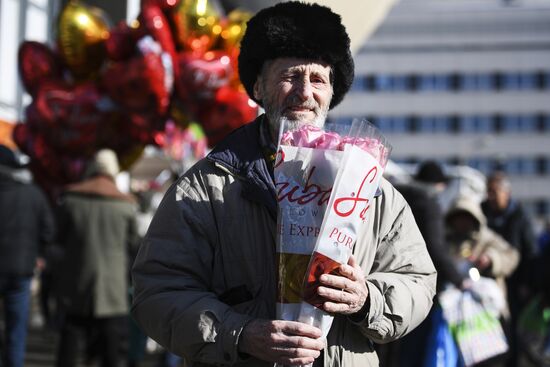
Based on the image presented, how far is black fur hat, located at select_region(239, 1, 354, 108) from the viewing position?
2881 millimetres

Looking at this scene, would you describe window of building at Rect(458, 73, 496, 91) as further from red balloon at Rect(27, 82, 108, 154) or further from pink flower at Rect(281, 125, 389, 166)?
pink flower at Rect(281, 125, 389, 166)

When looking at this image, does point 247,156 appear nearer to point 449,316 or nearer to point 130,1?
point 449,316

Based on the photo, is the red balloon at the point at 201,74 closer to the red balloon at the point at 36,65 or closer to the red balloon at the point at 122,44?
the red balloon at the point at 122,44

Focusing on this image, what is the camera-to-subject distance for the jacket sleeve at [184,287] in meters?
2.64

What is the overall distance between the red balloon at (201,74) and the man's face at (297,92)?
592cm

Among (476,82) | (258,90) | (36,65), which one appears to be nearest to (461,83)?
(476,82)

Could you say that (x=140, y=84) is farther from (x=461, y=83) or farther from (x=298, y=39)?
(x=461, y=83)

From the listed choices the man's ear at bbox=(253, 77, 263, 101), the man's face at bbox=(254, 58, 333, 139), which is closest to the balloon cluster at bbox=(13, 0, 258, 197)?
the man's ear at bbox=(253, 77, 263, 101)

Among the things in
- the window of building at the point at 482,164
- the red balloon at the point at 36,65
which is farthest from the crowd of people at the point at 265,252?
the window of building at the point at 482,164

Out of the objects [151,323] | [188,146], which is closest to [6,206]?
[188,146]

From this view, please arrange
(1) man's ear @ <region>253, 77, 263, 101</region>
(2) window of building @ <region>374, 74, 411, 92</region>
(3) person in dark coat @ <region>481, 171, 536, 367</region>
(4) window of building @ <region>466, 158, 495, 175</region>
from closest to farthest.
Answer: (1) man's ear @ <region>253, 77, 263, 101</region> → (3) person in dark coat @ <region>481, 171, 536, 367</region> → (4) window of building @ <region>466, 158, 495, 175</region> → (2) window of building @ <region>374, 74, 411, 92</region>

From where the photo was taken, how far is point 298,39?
2.87 metres

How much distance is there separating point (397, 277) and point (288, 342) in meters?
0.45

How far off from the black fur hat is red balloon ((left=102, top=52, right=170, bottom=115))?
582cm
